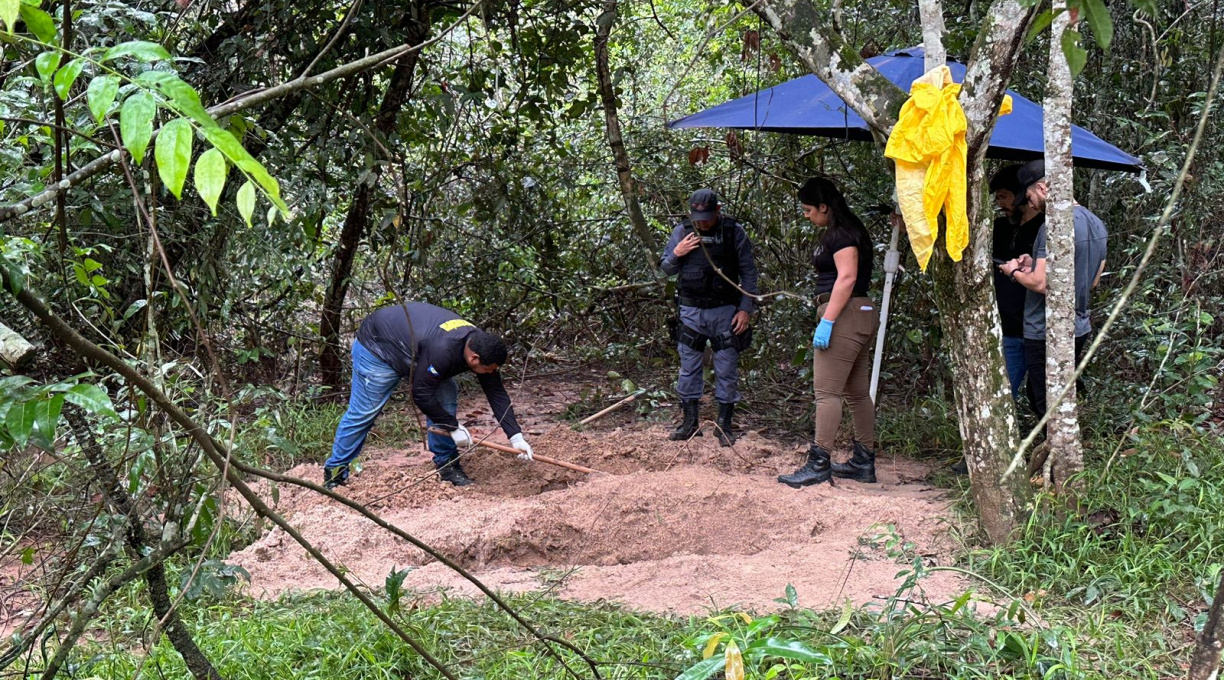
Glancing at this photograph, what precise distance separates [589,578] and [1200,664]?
2.79 metres

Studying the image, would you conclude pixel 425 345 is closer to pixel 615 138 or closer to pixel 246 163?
pixel 615 138

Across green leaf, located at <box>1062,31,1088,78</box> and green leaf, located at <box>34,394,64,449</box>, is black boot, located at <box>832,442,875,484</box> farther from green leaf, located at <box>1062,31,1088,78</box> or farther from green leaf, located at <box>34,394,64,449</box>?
green leaf, located at <box>34,394,64,449</box>

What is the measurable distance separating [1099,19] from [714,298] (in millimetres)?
4664

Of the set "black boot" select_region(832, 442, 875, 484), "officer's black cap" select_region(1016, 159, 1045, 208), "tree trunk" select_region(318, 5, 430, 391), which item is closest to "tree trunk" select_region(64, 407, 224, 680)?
"tree trunk" select_region(318, 5, 430, 391)

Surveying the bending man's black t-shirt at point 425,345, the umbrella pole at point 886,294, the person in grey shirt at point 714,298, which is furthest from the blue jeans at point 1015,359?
the bending man's black t-shirt at point 425,345

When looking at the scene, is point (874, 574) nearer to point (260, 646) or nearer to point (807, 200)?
point (807, 200)

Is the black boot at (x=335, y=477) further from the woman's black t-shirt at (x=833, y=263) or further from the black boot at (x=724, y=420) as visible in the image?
the woman's black t-shirt at (x=833, y=263)

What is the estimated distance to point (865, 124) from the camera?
4660mm

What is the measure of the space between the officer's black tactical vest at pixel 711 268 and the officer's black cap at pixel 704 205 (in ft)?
0.29

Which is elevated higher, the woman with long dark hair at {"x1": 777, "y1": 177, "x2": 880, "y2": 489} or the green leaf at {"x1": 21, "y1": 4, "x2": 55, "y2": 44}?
the green leaf at {"x1": 21, "y1": 4, "x2": 55, "y2": 44}

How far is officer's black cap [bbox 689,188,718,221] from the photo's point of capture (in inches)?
232

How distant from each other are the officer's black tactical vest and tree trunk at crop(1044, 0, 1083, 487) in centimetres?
218

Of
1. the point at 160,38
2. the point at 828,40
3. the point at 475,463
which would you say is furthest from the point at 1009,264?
the point at 160,38

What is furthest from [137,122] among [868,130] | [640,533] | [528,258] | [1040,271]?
[528,258]
